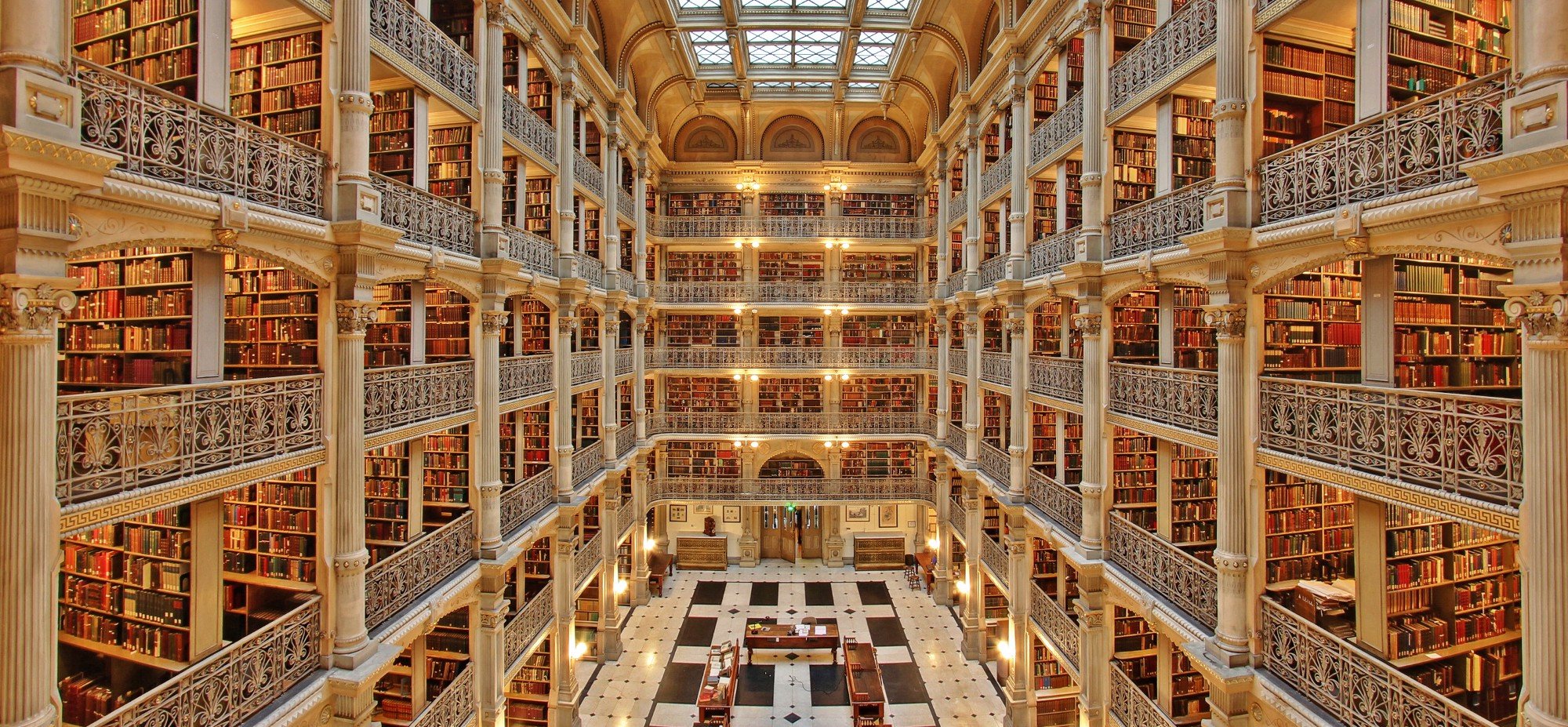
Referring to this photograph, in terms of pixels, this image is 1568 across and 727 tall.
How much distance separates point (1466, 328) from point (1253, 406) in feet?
7.01

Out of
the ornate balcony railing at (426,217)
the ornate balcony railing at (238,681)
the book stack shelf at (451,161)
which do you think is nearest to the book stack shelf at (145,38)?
the ornate balcony railing at (426,217)

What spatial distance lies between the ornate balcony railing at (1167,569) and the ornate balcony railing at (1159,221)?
2.92 m

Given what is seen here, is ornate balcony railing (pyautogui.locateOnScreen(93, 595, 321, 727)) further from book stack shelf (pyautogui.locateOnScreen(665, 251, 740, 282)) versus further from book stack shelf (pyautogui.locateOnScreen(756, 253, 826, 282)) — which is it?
book stack shelf (pyautogui.locateOnScreen(756, 253, 826, 282))

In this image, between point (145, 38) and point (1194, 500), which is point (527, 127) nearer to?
point (145, 38)

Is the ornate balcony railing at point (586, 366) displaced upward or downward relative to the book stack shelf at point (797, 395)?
upward

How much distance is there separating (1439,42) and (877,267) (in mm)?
13073

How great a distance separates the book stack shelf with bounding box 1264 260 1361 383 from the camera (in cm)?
664

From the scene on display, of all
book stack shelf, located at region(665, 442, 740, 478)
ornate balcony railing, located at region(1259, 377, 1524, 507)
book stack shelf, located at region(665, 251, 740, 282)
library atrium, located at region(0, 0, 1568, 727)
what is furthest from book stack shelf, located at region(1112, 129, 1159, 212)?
book stack shelf, located at region(665, 442, 740, 478)

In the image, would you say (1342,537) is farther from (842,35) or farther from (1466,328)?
(842,35)

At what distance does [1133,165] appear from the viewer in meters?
8.55

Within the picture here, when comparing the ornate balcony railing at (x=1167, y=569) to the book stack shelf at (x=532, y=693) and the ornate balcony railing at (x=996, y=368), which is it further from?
the book stack shelf at (x=532, y=693)

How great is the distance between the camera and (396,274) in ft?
20.6

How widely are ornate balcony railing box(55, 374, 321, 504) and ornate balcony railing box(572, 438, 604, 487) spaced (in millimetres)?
5867

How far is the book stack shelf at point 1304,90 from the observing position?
19.6 feet
